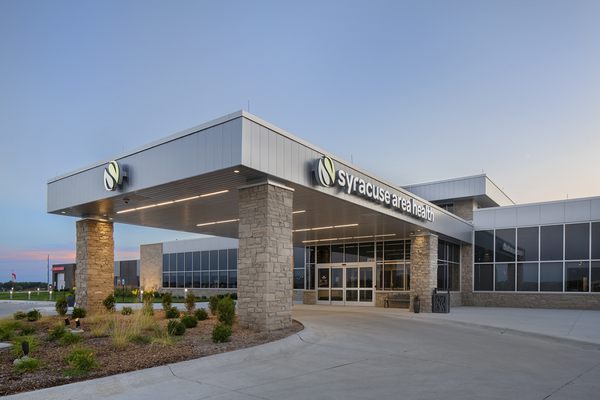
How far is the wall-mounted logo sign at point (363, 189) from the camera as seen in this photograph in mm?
14023

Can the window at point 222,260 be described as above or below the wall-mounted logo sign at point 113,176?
below

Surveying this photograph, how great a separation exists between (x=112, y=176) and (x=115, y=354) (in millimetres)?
7358

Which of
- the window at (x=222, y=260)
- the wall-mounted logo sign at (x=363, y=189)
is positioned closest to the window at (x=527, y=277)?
the wall-mounted logo sign at (x=363, y=189)

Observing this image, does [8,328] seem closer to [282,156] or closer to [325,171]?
[282,156]

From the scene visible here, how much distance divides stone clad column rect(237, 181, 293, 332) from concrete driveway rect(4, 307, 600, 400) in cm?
115

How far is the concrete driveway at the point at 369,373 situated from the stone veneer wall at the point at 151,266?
38.9 m

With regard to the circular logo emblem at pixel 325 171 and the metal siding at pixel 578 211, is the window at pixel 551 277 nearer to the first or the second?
the metal siding at pixel 578 211

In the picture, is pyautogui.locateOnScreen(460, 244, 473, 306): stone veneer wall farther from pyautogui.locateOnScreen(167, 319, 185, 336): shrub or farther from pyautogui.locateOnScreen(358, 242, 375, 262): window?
pyautogui.locateOnScreen(167, 319, 185, 336): shrub

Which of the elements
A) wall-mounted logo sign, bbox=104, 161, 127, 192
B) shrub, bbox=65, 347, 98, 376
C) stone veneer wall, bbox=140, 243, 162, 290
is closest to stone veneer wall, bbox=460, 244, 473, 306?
wall-mounted logo sign, bbox=104, 161, 127, 192

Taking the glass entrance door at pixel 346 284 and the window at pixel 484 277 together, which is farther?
the window at pixel 484 277

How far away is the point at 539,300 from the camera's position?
89.6ft

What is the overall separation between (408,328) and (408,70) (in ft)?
47.0

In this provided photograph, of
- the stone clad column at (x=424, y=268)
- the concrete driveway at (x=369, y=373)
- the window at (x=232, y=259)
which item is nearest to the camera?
the concrete driveway at (x=369, y=373)

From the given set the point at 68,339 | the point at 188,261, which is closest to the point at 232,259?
the point at 188,261
